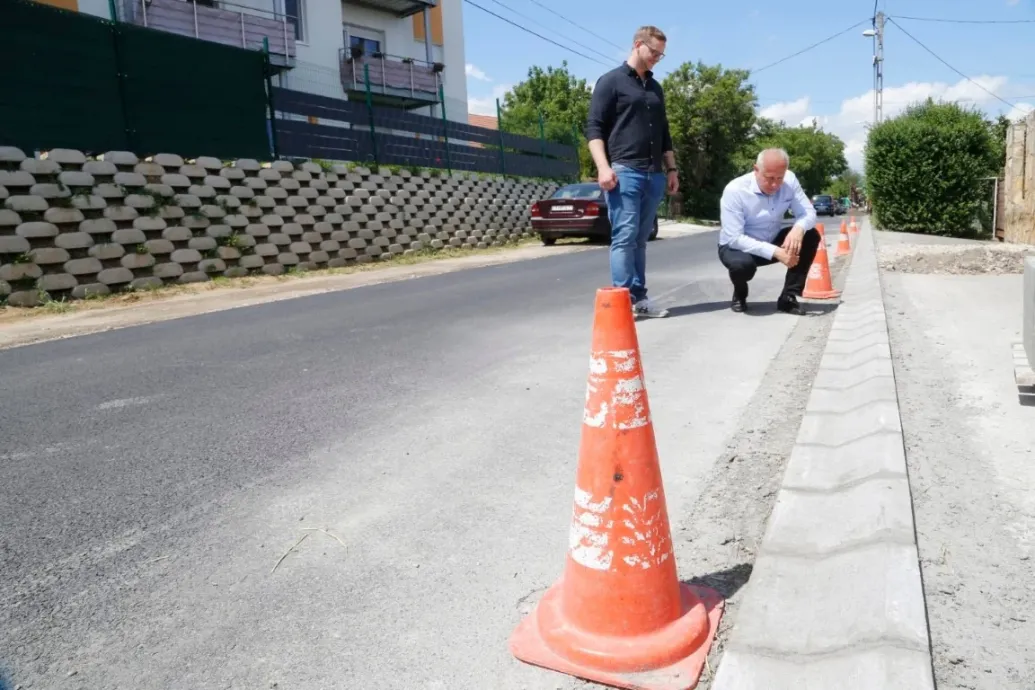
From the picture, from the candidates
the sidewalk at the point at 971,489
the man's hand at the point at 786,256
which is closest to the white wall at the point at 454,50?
the man's hand at the point at 786,256

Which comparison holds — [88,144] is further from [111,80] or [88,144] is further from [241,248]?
[241,248]

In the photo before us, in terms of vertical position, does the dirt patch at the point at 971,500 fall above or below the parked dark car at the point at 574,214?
below

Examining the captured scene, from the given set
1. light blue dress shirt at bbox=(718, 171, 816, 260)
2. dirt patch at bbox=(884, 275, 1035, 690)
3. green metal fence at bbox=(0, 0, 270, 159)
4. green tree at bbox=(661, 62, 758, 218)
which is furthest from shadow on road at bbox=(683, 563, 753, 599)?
green tree at bbox=(661, 62, 758, 218)

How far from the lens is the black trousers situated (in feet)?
19.1

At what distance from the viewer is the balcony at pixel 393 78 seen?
23203 millimetres

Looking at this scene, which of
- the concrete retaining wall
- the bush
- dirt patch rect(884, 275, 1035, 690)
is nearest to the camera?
dirt patch rect(884, 275, 1035, 690)

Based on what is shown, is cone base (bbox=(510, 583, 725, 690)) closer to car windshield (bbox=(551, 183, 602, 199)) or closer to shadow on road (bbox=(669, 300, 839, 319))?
shadow on road (bbox=(669, 300, 839, 319))

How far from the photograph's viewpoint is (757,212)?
5.79m

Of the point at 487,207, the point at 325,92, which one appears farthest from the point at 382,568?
the point at 487,207

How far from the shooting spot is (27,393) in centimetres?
423

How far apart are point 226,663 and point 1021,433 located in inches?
116

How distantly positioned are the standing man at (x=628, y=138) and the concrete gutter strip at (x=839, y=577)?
2.78 metres

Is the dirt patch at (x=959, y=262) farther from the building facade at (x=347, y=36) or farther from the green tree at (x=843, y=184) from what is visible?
the green tree at (x=843, y=184)

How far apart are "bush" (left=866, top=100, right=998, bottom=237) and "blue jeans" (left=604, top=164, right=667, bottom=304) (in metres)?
15.0
